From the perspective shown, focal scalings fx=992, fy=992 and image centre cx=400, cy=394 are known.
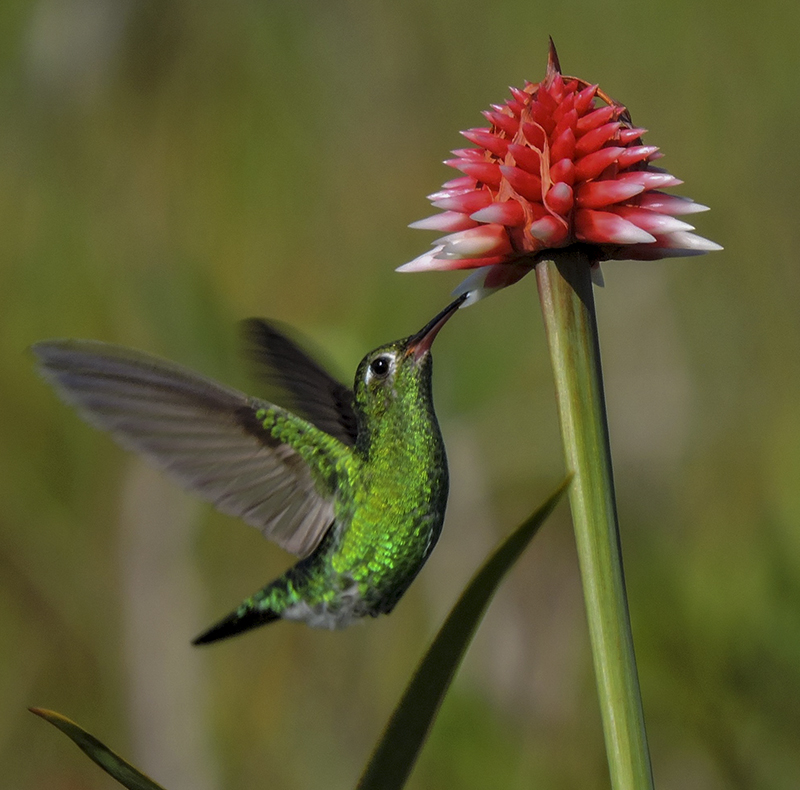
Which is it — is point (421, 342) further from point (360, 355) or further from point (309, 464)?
point (360, 355)

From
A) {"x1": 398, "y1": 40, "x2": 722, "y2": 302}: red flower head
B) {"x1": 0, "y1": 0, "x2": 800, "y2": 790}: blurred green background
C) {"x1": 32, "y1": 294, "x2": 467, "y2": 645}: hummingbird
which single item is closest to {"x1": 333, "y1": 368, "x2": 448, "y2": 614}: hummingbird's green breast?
{"x1": 32, "y1": 294, "x2": 467, "y2": 645}: hummingbird

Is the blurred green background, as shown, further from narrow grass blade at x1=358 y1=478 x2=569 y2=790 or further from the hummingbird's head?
narrow grass blade at x1=358 y1=478 x2=569 y2=790

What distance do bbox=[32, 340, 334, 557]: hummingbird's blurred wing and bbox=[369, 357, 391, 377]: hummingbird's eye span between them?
19 cm

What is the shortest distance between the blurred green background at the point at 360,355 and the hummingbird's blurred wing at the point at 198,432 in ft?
3.09

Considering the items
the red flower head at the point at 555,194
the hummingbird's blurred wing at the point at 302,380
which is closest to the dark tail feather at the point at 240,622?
the hummingbird's blurred wing at the point at 302,380

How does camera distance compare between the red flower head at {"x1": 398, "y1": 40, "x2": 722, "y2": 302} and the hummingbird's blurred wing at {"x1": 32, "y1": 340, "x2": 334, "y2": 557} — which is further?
the hummingbird's blurred wing at {"x1": 32, "y1": 340, "x2": 334, "y2": 557}

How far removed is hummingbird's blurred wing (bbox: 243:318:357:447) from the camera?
1.87 metres

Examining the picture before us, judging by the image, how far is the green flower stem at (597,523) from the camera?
34.4 inches

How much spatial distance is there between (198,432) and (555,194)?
88 cm

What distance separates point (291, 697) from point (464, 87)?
2.23m

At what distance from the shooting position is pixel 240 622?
73.0 inches

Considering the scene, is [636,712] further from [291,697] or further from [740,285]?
[740,285]

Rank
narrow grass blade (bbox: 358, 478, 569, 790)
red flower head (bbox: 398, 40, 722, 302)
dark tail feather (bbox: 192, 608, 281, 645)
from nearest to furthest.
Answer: narrow grass blade (bbox: 358, 478, 569, 790)
red flower head (bbox: 398, 40, 722, 302)
dark tail feather (bbox: 192, 608, 281, 645)

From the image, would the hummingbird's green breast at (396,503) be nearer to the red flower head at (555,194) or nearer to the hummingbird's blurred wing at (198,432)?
the hummingbird's blurred wing at (198,432)
